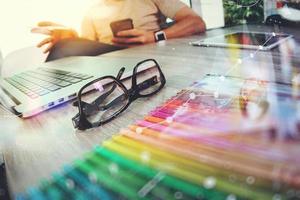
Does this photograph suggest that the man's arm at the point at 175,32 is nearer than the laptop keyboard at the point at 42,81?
No

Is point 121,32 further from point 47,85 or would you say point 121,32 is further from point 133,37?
point 47,85

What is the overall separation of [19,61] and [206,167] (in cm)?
106

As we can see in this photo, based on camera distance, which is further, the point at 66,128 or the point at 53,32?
the point at 53,32

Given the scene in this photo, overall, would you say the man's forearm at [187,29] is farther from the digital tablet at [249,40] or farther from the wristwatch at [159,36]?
the digital tablet at [249,40]

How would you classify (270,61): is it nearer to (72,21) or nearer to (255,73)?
(255,73)

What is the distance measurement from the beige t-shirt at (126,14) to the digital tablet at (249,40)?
22.5 inches

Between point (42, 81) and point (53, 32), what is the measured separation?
518 mm

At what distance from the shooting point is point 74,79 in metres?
0.59

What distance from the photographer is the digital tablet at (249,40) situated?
2.22ft

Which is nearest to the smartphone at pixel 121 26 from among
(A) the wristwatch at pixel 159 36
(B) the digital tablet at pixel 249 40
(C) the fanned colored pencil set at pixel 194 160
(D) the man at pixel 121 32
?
(D) the man at pixel 121 32

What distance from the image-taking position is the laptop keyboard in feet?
1.83

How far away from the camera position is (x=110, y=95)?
51 centimetres

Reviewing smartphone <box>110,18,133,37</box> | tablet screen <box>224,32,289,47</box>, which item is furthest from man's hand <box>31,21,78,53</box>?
tablet screen <box>224,32,289,47</box>

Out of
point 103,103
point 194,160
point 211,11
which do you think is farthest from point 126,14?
point 194,160
